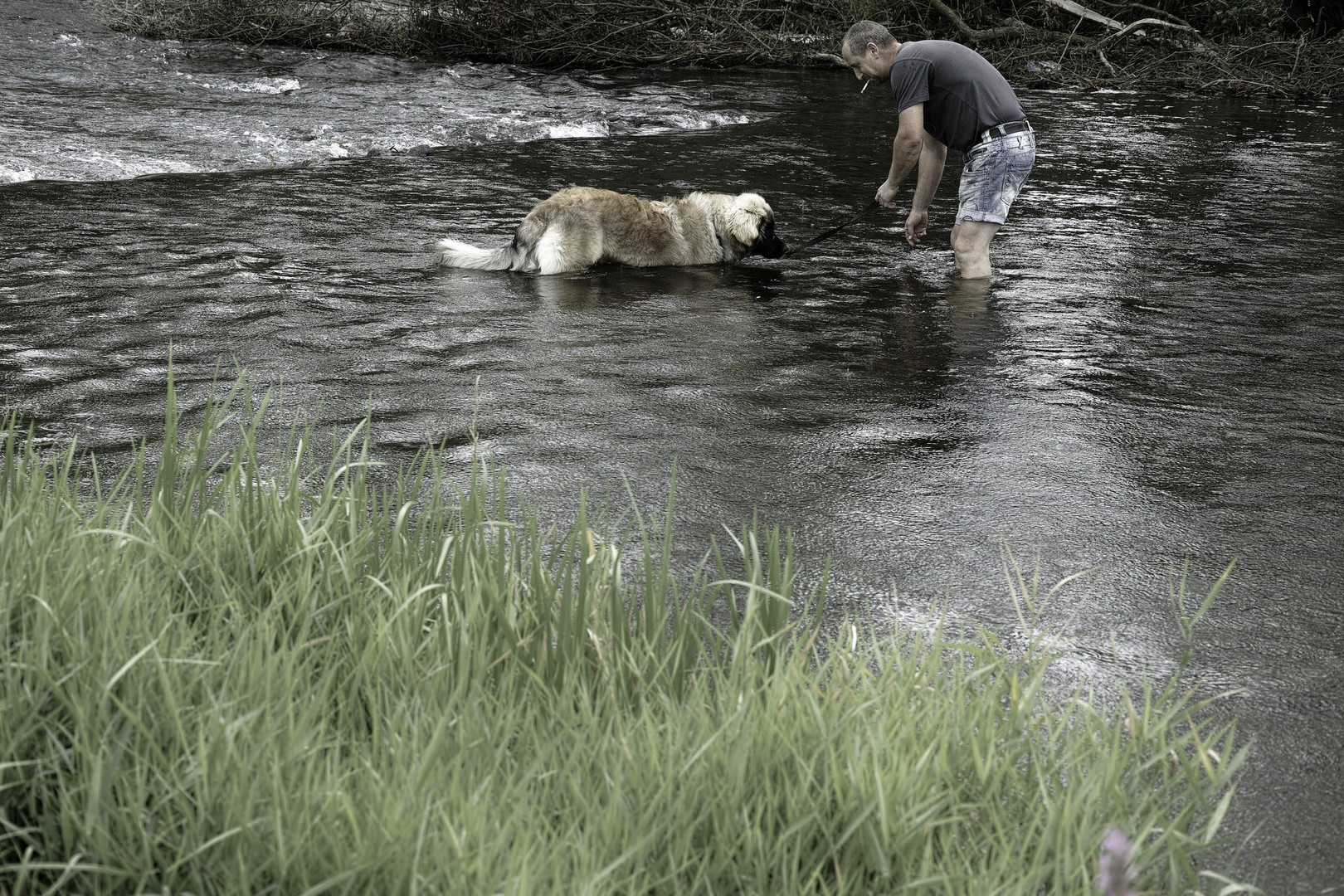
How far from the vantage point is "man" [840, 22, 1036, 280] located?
797cm

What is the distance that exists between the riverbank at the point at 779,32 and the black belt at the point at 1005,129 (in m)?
11.6

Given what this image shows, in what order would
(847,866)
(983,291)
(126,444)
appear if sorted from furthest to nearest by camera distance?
(983,291) < (126,444) < (847,866)

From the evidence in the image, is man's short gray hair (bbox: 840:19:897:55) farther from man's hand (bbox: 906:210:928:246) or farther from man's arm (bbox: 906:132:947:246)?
man's hand (bbox: 906:210:928:246)

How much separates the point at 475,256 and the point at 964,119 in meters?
3.29

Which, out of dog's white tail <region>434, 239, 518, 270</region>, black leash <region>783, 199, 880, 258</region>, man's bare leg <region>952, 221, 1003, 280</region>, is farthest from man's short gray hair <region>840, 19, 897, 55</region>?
dog's white tail <region>434, 239, 518, 270</region>

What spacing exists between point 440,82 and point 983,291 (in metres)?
11.6

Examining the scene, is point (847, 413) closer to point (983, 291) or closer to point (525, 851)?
point (983, 291)

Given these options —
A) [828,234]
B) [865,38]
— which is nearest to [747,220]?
[828,234]

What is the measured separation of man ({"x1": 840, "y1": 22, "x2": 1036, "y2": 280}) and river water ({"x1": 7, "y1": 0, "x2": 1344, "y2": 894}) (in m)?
0.46

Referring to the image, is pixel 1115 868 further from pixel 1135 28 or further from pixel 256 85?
pixel 1135 28

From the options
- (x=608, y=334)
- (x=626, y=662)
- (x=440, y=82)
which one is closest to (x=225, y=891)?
(x=626, y=662)

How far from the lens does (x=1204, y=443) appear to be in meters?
5.41

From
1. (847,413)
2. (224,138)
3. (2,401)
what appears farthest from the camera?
(224,138)

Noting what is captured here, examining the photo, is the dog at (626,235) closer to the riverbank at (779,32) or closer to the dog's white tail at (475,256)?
the dog's white tail at (475,256)
